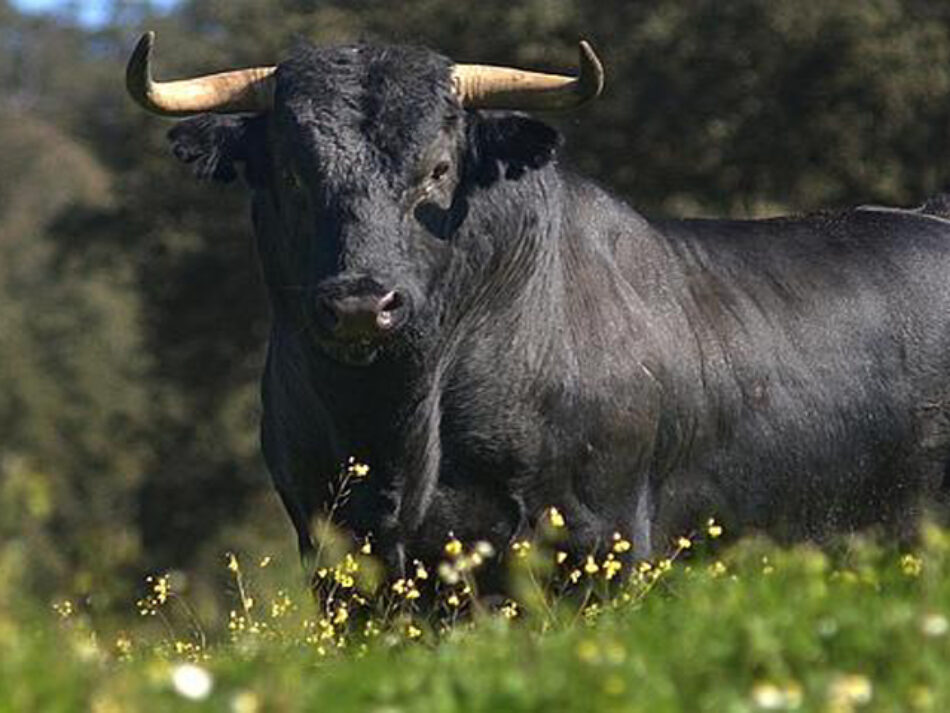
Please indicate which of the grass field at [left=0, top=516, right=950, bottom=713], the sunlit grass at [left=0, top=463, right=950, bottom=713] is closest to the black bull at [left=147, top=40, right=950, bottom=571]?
the sunlit grass at [left=0, top=463, right=950, bottom=713]

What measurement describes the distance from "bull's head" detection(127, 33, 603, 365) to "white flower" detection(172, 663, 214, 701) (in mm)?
3590

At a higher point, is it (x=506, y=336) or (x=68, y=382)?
(x=506, y=336)

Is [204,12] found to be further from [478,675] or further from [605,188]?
[478,675]

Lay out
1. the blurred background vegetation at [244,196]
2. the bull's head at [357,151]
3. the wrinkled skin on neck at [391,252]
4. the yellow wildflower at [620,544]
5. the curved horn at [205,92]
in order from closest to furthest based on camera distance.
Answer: the yellow wildflower at [620,544] → the bull's head at [357,151] → the wrinkled skin on neck at [391,252] → the curved horn at [205,92] → the blurred background vegetation at [244,196]

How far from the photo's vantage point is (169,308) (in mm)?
40531

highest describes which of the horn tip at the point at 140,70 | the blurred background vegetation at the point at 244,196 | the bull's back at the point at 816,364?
the horn tip at the point at 140,70

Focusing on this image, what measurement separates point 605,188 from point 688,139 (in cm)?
2324

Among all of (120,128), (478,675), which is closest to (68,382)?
(120,128)

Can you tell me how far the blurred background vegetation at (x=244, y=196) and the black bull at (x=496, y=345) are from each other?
38.5 feet

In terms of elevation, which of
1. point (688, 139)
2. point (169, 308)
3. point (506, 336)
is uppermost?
point (506, 336)

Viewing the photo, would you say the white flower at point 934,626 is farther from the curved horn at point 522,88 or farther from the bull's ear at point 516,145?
the curved horn at point 522,88

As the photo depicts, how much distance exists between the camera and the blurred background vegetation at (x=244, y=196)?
109 feet

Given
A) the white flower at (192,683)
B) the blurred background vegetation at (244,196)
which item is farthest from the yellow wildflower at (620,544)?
the blurred background vegetation at (244,196)

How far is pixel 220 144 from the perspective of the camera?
1070 centimetres
